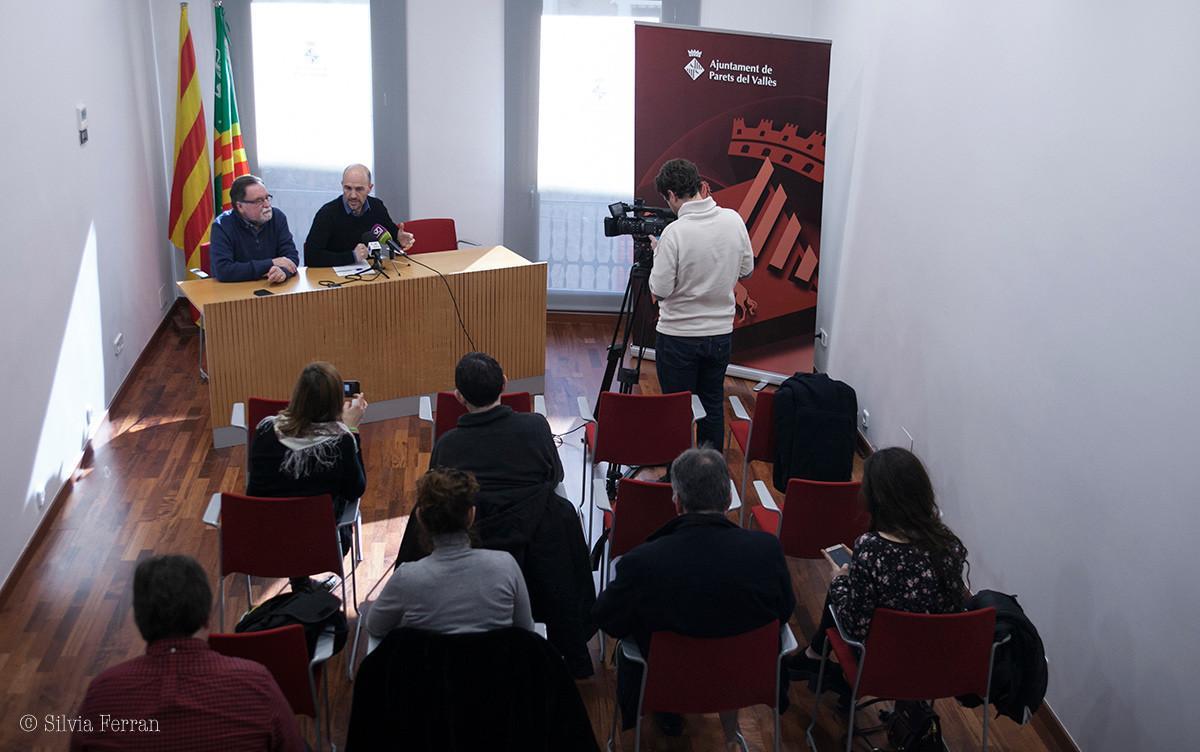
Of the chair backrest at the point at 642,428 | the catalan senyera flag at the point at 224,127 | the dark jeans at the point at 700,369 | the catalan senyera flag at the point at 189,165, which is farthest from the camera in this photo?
the catalan senyera flag at the point at 224,127

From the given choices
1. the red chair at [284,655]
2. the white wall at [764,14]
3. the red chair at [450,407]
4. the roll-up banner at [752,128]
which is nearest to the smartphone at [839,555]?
the red chair at [450,407]

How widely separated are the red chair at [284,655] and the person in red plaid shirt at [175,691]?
32 centimetres

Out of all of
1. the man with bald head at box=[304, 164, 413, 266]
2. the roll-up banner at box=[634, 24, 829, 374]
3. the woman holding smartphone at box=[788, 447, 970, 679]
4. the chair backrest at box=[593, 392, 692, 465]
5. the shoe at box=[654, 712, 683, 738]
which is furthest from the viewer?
the roll-up banner at box=[634, 24, 829, 374]

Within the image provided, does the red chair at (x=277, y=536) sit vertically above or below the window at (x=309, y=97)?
below

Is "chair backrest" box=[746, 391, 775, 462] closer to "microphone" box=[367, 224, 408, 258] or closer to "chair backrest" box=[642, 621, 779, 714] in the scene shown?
"chair backrest" box=[642, 621, 779, 714]

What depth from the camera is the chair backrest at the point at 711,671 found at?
115 inches

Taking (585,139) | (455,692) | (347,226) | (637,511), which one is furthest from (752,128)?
(455,692)

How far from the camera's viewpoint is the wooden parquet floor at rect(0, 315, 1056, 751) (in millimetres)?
3639

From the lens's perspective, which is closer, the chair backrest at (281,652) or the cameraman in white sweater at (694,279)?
the chair backrest at (281,652)

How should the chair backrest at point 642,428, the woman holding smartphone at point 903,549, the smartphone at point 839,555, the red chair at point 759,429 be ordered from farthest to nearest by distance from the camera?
1. the red chair at point 759,429
2. the chair backrest at point 642,428
3. the smartphone at point 839,555
4. the woman holding smartphone at point 903,549

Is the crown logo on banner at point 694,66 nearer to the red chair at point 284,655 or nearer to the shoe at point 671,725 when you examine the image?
the shoe at point 671,725

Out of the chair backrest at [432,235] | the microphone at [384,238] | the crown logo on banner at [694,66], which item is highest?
the crown logo on banner at [694,66]

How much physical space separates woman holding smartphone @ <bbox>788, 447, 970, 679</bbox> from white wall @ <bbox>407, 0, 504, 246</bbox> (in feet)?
17.9

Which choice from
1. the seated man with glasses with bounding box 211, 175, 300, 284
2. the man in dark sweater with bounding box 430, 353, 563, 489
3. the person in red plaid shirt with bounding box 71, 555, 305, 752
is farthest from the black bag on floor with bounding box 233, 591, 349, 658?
the seated man with glasses with bounding box 211, 175, 300, 284
